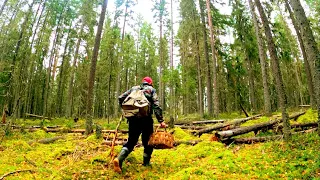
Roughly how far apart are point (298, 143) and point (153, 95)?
4308 millimetres

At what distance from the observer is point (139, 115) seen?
5723 millimetres

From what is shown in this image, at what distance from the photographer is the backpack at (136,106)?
569 centimetres

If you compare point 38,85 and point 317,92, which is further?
point 38,85

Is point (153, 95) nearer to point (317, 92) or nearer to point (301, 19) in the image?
point (317, 92)

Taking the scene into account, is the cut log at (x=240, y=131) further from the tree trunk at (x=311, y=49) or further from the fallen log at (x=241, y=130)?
the tree trunk at (x=311, y=49)

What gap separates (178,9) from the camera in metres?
28.2

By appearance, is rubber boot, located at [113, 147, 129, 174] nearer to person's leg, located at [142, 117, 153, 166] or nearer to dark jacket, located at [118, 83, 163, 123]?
person's leg, located at [142, 117, 153, 166]

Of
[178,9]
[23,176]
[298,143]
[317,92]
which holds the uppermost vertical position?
[178,9]

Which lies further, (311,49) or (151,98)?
(311,49)

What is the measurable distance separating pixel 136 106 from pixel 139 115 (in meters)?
0.24

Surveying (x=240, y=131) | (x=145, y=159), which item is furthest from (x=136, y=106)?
(x=240, y=131)

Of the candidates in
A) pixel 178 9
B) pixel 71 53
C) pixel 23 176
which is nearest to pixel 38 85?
pixel 71 53

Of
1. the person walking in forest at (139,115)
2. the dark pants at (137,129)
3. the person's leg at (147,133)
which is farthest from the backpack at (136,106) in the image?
the person's leg at (147,133)

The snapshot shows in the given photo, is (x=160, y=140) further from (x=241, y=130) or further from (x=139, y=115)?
(x=241, y=130)
